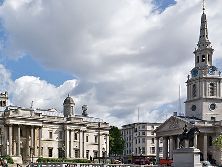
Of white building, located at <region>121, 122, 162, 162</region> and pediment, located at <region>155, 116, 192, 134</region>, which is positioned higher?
pediment, located at <region>155, 116, 192, 134</region>

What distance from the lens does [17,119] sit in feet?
355

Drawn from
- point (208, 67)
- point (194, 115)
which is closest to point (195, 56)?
point (208, 67)

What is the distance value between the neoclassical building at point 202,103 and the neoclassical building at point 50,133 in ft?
54.6

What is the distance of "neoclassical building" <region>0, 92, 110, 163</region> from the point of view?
10769 cm

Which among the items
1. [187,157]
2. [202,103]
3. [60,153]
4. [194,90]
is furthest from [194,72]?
[187,157]

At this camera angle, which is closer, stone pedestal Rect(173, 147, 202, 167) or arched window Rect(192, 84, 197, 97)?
stone pedestal Rect(173, 147, 202, 167)

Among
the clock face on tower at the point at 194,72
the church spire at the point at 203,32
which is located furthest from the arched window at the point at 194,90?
the church spire at the point at 203,32

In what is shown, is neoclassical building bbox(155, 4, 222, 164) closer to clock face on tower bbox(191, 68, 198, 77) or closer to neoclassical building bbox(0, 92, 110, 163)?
clock face on tower bbox(191, 68, 198, 77)

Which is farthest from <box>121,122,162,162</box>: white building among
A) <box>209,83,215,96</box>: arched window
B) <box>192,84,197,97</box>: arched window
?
<box>209,83,215,96</box>: arched window

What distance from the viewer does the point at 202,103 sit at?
121m

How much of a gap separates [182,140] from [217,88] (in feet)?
229

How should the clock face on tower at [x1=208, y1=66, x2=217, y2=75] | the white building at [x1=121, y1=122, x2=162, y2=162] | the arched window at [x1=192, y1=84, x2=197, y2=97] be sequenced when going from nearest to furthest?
the clock face on tower at [x1=208, y1=66, x2=217, y2=75]
the arched window at [x1=192, y1=84, x2=197, y2=97]
the white building at [x1=121, y1=122, x2=162, y2=162]

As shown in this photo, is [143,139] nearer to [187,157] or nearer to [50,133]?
[50,133]

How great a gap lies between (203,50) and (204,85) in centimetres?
882
